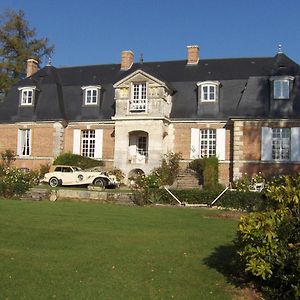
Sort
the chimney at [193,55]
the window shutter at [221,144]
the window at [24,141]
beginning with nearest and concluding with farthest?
the window shutter at [221,144], the window at [24,141], the chimney at [193,55]

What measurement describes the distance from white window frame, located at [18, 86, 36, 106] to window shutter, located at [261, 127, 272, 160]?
16.2 m

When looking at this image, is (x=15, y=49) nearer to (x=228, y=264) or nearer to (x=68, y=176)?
(x=68, y=176)

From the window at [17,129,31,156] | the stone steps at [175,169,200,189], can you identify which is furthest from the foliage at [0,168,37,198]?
the window at [17,129,31,156]

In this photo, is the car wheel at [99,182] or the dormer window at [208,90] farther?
the dormer window at [208,90]

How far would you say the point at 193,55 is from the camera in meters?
33.5

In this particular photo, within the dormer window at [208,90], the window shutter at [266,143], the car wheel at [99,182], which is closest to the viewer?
the car wheel at [99,182]

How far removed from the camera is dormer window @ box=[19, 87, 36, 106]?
3300cm

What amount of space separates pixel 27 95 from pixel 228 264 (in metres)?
27.4

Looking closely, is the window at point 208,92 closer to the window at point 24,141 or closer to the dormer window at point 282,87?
the dormer window at point 282,87

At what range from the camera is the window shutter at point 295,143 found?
26.7 metres

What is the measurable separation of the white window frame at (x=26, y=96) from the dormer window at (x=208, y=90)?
11.8 m

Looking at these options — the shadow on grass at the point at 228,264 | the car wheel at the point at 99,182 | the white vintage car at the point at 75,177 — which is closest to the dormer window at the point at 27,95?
the white vintage car at the point at 75,177

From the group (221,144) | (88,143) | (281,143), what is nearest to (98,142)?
(88,143)

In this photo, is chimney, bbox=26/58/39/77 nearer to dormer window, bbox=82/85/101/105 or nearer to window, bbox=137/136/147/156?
dormer window, bbox=82/85/101/105
